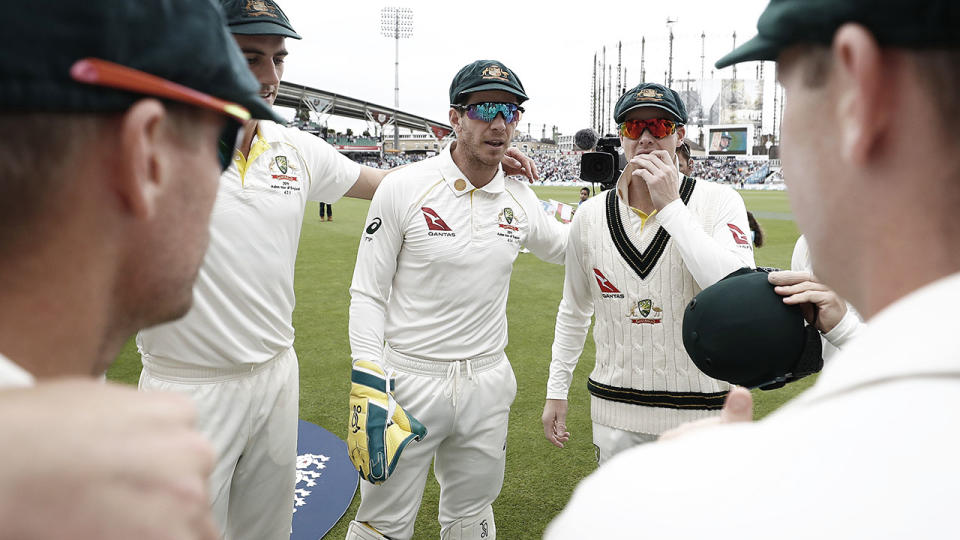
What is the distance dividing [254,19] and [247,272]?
1074mm

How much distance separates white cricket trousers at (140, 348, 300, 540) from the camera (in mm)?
2697

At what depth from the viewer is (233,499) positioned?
2871 millimetres

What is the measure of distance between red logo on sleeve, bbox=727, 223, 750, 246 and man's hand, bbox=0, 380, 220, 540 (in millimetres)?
2744

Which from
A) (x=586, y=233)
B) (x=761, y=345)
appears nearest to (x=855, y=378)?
(x=761, y=345)

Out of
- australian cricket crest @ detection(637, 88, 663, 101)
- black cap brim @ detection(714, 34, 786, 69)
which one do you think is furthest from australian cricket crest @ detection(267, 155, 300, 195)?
black cap brim @ detection(714, 34, 786, 69)

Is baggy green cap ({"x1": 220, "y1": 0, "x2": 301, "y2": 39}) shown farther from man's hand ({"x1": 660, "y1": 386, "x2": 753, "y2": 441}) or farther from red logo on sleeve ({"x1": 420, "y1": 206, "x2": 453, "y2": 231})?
man's hand ({"x1": 660, "y1": 386, "x2": 753, "y2": 441})

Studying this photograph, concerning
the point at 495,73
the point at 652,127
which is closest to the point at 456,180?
the point at 495,73

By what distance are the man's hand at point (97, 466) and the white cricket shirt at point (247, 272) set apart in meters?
2.20

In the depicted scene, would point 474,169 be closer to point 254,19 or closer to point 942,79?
point 254,19

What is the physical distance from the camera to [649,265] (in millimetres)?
2930

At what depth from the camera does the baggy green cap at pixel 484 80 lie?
11.2 feet

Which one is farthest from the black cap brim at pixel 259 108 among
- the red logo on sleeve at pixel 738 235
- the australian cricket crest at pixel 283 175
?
the red logo on sleeve at pixel 738 235

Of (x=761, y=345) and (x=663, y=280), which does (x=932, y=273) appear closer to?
(x=761, y=345)

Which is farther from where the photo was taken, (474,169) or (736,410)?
(474,169)
